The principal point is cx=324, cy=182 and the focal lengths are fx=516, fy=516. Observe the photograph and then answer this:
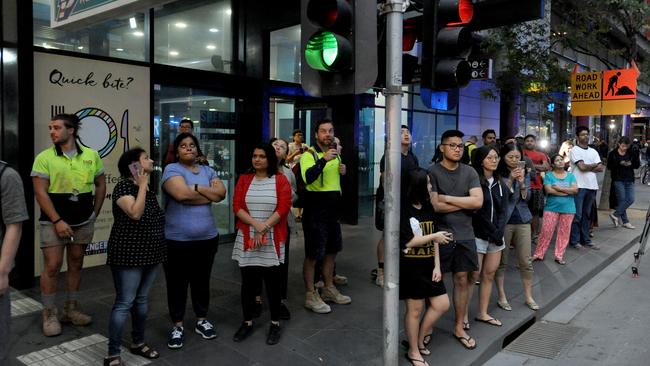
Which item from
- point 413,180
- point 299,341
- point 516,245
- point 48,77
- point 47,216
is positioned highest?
point 48,77

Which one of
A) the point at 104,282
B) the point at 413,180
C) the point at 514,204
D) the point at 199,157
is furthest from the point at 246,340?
the point at 514,204

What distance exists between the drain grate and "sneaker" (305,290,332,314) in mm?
1789

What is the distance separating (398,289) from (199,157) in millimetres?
2042

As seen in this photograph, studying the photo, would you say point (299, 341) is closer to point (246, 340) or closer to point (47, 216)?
point (246, 340)

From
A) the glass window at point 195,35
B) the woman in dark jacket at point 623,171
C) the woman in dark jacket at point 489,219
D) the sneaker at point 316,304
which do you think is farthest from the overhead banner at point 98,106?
the woman in dark jacket at point 623,171

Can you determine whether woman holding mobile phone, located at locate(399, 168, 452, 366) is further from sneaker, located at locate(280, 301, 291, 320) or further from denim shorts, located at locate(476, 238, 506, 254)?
sneaker, located at locate(280, 301, 291, 320)

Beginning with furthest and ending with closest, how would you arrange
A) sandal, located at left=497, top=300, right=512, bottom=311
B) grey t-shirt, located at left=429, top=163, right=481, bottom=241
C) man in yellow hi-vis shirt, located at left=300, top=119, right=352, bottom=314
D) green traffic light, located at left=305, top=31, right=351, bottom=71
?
sandal, located at left=497, top=300, right=512, bottom=311, man in yellow hi-vis shirt, located at left=300, top=119, right=352, bottom=314, grey t-shirt, located at left=429, top=163, right=481, bottom=241, green traffic light, located at left=305, top=31, right=351, bottom=71

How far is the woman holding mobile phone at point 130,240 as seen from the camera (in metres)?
3.81

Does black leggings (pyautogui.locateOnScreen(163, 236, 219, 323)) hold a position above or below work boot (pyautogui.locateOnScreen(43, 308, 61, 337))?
above

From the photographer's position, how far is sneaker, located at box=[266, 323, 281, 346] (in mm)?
4434

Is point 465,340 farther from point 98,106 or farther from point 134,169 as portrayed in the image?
point 98,106

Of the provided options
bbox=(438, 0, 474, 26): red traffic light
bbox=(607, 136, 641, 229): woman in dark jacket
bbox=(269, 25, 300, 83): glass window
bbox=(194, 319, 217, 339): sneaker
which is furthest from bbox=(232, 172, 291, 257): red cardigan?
bbox=(607, 136, 641, 229): woman in dark jacket

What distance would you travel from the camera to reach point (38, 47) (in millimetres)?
6059

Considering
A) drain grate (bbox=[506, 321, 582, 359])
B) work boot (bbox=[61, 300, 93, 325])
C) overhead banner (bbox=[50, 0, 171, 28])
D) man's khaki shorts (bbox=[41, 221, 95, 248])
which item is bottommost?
drain grate (bbox=[506, 321, 582, 359])
